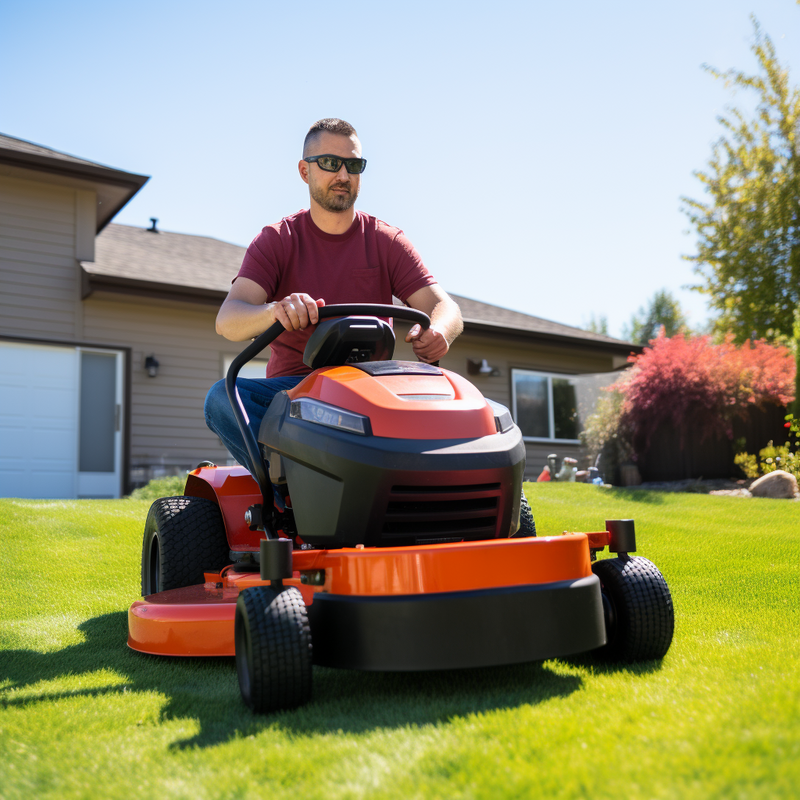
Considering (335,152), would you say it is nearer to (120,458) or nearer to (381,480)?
(381,480)

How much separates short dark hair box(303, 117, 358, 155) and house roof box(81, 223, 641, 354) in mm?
7639

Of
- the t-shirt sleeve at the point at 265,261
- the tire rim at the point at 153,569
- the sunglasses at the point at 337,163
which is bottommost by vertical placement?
the tire rim at the point at 153,569

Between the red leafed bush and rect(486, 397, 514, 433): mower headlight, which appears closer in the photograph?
rect(486, 397, 514, 433): mower headlight

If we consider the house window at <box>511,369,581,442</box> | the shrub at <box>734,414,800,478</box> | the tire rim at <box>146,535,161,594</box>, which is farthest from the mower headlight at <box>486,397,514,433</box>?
the house window at <box>511,369,581,442</box>

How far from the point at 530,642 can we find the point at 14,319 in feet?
31.4

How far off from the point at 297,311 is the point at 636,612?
1327 millimetres

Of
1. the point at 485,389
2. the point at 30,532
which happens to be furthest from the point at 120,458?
the point at 485,389

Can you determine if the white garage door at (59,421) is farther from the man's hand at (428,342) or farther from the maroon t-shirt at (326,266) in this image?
the man's hand at (428,342)

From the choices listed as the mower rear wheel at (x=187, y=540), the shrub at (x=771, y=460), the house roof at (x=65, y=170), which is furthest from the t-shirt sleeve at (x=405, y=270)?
the house roof at (x=65, y=170)

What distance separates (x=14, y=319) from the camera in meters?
9.80

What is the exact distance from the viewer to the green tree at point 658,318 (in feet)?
214

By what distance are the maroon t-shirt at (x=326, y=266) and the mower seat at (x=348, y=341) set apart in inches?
20.3

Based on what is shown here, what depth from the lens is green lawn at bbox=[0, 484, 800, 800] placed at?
1.32 m

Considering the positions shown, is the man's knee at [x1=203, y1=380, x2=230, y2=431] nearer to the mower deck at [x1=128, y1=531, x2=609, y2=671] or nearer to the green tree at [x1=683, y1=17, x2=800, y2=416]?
the mower deck at [x1=128, y1=531, x2=609, y2=671]
